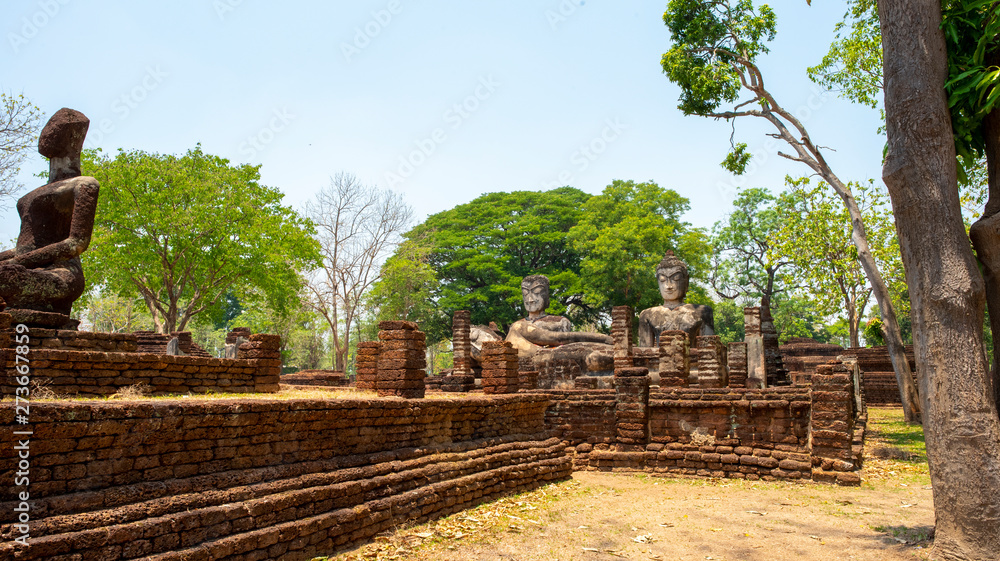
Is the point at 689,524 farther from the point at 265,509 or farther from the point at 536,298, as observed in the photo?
the point at 536,298

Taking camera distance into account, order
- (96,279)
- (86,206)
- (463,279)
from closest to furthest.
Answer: (86,206), (96,279), (463,279)

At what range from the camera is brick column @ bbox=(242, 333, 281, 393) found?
873 cm

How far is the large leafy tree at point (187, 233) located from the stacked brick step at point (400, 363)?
14243 millimetres

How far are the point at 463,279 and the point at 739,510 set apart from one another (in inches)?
1247

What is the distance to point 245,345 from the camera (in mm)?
8930

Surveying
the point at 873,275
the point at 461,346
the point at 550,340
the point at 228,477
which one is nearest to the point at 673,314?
the point at 550,340

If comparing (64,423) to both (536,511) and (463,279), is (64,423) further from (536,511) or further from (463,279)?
(463,279)

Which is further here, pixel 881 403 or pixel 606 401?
pixel 881 403

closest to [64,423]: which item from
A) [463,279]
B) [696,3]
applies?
[696,3]

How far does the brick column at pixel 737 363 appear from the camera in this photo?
1490 centimetres

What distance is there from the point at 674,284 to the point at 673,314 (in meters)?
1.52

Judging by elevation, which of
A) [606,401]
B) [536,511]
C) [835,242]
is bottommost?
[536,511]

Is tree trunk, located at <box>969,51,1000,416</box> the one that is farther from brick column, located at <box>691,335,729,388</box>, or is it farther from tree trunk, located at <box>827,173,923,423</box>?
brick column, located at <box>691,335,729,388</box>

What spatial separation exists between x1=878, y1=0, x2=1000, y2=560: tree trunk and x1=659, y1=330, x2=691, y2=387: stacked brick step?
8685 millimetres
